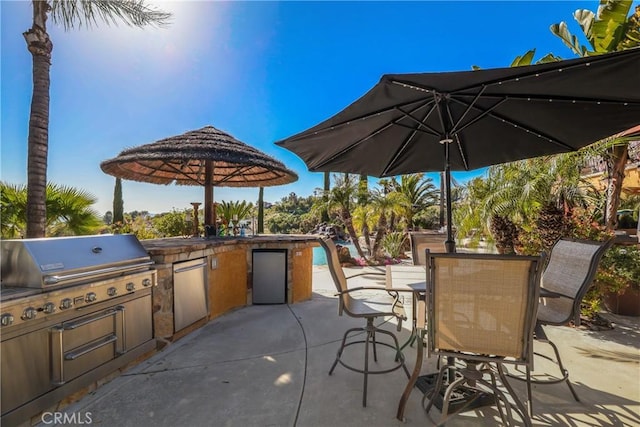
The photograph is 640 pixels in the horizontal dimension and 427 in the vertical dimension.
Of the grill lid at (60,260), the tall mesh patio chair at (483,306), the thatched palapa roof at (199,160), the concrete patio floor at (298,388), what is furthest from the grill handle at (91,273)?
the tall mesh patio chair at (483,306)

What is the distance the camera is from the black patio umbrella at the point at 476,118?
1.76m

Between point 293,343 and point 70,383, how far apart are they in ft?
6.71

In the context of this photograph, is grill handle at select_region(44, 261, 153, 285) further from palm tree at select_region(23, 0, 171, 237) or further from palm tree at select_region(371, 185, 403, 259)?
palm tree at select_region(371, 185, 403, 259)

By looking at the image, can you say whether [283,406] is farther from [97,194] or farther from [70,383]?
[97,194]

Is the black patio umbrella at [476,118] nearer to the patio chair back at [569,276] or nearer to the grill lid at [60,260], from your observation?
the patio chair back at [569,276]

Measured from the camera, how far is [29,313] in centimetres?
192

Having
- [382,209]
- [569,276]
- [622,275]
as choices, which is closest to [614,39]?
[622,275]

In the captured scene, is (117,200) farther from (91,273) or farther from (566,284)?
(566,284)

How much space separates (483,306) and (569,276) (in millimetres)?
1353

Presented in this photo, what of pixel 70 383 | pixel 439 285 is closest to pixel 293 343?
pixel 70 383

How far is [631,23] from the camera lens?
4.47m

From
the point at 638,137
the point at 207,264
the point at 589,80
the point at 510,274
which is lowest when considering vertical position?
the point at 207,264

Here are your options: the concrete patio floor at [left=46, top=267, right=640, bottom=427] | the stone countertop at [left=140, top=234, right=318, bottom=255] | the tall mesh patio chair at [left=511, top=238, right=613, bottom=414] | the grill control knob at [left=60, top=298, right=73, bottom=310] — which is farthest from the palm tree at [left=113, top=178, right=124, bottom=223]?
the tall mesh patio chair at [left=511, top=238, right=613, bottom=414]

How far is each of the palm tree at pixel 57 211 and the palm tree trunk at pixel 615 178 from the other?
939cm
